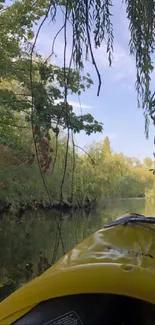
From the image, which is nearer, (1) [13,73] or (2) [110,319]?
(2) [110,319]

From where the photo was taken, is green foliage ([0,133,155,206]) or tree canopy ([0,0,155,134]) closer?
tree canopy ([0,0,155,134])

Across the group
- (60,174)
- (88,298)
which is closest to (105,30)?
(88,298)

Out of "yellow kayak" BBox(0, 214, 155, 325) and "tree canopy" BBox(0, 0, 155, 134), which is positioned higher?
"tree canopy" BBox(0, 0, 155, 134)

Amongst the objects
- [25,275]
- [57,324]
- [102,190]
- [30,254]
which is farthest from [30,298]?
[102,190]

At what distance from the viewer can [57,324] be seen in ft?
2.75

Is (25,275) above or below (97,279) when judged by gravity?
below

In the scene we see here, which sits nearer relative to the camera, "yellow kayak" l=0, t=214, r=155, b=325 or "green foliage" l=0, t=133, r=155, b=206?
"yellow kayak" l=0, t=214, r=155, b=325

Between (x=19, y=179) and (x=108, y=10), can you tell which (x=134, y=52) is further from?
(x=19, y=179)

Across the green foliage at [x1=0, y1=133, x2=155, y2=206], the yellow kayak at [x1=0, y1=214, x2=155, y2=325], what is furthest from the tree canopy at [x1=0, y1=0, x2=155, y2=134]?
the green foliage at [x1=0, y1=133, x2=155, y2=206]

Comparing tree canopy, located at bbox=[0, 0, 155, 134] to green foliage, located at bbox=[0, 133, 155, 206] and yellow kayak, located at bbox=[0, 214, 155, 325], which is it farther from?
green foliage, located at bbox=[0, 133, 155, 206]

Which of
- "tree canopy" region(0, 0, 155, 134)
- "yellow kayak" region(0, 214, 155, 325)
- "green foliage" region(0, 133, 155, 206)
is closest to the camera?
"yellow kayak" region(0, 214, 155, 325)

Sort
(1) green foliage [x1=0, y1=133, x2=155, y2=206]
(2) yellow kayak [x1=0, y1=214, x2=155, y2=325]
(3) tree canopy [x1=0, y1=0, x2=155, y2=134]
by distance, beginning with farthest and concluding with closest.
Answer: (1) green foliage [x1=0, y1=133, x2=155, y2=206]
(3) tree canopy [x1=0, y1=0, x2=155, y2=134]
(2) yellow kayak [x1=0, y1=214, x2=155, y2=325]

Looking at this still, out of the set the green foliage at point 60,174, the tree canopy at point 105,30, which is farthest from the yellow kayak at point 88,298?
the green foliage at point 60,174

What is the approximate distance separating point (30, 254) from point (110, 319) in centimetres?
461
